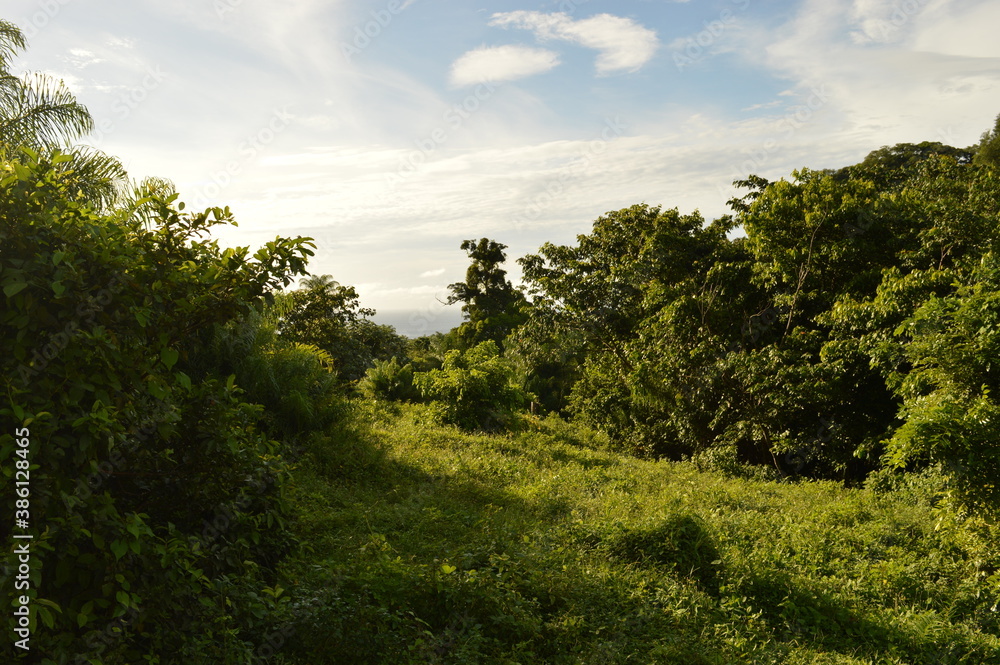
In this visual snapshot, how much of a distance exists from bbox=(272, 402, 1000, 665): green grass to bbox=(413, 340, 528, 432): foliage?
16.8ft

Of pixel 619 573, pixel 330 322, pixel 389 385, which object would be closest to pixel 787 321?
pixel 619 573

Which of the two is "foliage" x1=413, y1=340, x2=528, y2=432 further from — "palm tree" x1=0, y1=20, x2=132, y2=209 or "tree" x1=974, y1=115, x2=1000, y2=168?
"tree" x1=974, y1=115, x2=1000, y2=168

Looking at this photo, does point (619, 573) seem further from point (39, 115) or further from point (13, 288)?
point (39, 115)

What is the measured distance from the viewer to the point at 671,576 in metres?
6.27

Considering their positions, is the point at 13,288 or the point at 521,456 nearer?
the point at 13,288

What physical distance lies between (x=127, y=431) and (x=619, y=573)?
4.65 m

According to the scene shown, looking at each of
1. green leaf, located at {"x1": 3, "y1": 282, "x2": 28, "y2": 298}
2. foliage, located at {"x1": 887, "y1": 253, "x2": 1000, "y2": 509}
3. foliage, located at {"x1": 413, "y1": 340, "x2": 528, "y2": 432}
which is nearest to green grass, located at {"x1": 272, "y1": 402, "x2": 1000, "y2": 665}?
foliage, located at {"x1": 887, "y1": 253, "x2": 1000, "y2": 509}

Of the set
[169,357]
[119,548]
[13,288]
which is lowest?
[119,548]

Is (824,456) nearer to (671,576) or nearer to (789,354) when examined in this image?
(789,354)

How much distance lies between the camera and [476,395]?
50.6 feet

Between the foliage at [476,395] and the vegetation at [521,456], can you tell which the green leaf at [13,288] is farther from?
the foliage at [476,395]

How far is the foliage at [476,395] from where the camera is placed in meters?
15.2

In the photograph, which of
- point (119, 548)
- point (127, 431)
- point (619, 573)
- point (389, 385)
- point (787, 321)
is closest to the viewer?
point (119, 548)

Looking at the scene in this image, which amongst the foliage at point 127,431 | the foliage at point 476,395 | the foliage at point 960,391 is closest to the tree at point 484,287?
the foliage at point 476,395
